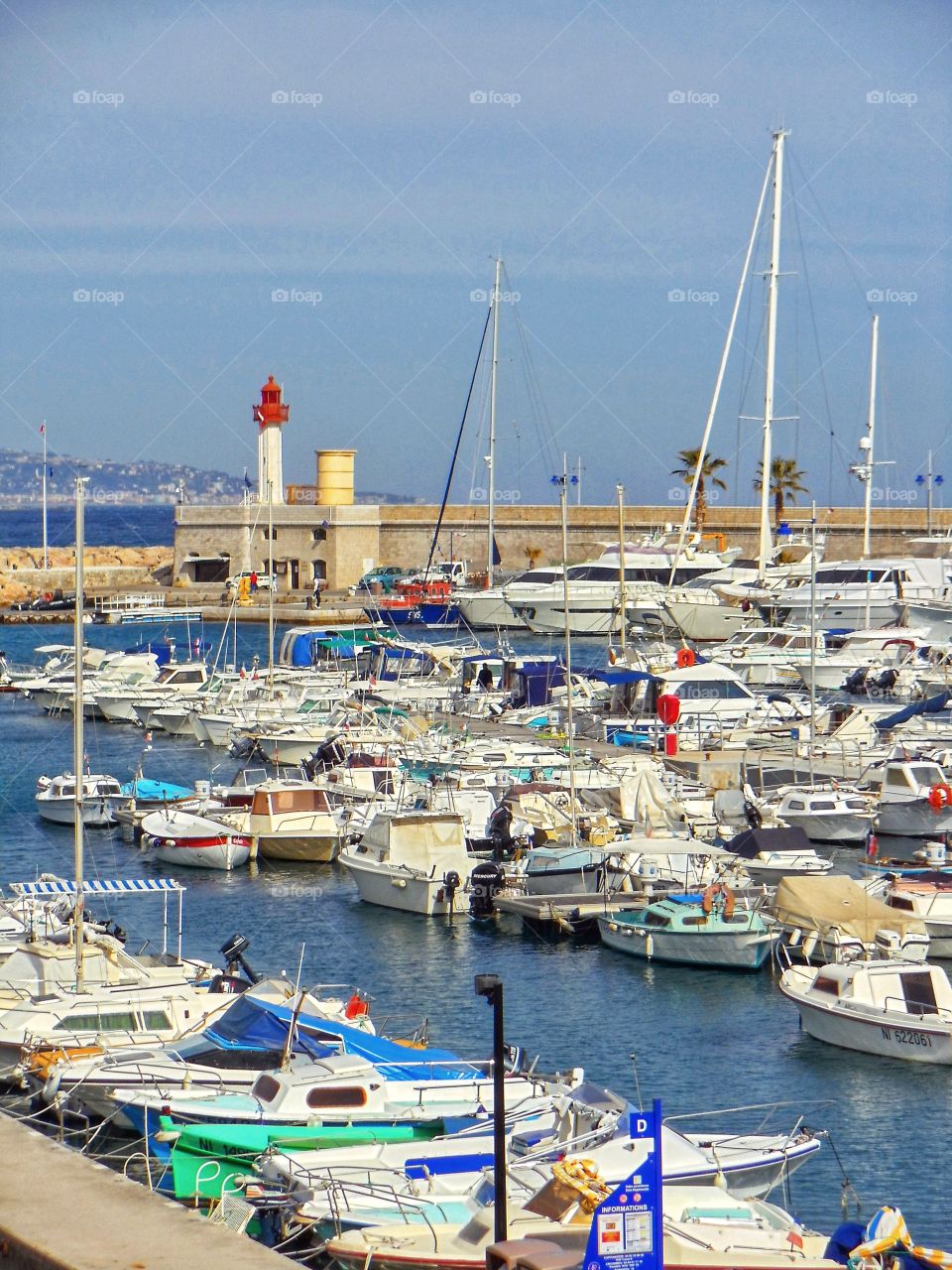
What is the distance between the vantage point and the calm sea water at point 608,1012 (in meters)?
14.2

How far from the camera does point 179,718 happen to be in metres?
39.2

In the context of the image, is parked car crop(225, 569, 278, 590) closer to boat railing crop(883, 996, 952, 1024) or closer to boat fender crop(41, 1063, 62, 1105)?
boat railing crop(883, 996, 952, 1024)

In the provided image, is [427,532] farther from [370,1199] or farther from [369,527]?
[370,1199]

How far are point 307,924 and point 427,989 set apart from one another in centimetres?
349

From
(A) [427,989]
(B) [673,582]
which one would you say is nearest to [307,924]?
(A) [427,989]

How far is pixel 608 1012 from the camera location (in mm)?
18125

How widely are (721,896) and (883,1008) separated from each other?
374 centimetres

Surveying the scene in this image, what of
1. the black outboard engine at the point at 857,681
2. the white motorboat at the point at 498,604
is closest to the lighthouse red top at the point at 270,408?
the white motorboat at the point at 498,604

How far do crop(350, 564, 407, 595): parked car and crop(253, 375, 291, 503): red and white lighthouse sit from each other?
5072 mm

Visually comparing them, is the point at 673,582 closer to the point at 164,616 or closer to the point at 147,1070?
the point at 164,616

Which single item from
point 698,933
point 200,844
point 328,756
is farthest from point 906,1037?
A: point 328,756

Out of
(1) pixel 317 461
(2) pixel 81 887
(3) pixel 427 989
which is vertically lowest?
(3) pixel 427 989

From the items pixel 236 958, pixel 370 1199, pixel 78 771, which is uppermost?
pixel 78 771

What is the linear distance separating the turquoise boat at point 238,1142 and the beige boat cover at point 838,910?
282 inches
